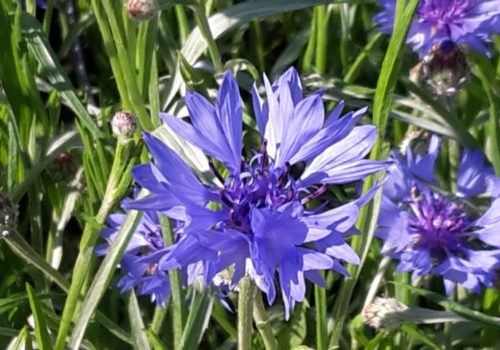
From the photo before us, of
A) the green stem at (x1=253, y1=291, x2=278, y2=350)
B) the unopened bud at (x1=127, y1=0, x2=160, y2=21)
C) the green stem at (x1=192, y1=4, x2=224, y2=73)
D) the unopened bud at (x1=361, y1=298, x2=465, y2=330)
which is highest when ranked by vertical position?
the unopened bud at (x1=127, y1=0, x2=160, y2=21)

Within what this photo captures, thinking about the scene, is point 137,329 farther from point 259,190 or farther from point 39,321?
point 259,190

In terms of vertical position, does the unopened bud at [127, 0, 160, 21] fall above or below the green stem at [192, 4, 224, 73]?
above

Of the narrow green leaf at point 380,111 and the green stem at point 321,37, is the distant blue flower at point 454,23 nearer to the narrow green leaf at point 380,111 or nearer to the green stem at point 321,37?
the green stem at point 321,37

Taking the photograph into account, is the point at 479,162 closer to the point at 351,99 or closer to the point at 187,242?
the point at 351,99

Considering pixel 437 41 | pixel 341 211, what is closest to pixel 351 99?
pixel 437 41

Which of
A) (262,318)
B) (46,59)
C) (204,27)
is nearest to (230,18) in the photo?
(204,27)

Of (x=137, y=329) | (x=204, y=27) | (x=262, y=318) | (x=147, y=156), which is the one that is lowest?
(x=137, y=329)

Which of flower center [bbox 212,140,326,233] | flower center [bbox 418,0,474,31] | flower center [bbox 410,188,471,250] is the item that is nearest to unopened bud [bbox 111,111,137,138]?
flower center [bbox 212,140,326,233]

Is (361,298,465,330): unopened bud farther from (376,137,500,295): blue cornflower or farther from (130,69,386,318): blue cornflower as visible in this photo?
(130,69,386,318): blue cornflower
